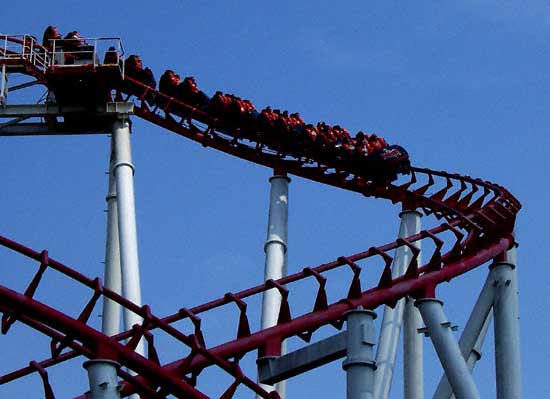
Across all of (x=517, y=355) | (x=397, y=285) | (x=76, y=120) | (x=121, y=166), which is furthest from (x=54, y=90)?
(x=517, y=355)

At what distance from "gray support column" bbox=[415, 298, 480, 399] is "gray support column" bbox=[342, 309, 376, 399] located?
342cm

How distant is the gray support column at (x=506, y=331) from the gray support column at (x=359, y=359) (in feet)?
18.8

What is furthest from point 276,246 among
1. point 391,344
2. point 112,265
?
point 112,265

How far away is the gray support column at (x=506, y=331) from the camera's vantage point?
1845 cm

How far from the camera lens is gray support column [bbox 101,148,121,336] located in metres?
18.2

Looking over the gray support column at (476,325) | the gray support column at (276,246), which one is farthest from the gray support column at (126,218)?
the gray support column at (476,325)

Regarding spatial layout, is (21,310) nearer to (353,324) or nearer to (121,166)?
(353,324)

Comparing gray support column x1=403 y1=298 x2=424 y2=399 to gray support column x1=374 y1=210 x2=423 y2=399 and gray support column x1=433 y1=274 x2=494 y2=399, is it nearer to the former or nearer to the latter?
gray support column x1=374 y1=210 x2=423 y2=399

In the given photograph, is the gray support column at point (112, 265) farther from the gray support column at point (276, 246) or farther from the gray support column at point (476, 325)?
the gray support column at point (476, 325)

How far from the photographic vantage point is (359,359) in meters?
13.0

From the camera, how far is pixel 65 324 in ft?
43.1

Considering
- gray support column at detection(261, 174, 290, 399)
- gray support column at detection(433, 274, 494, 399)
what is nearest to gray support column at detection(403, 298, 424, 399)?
gray support column at detection(433, 274, 494, 399)

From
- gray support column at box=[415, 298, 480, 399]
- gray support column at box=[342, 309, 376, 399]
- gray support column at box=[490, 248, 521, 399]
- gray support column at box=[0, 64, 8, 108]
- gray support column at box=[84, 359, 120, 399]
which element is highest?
gray support column at box=[0, 64, 8, 108]

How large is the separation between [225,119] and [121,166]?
3.60 m
